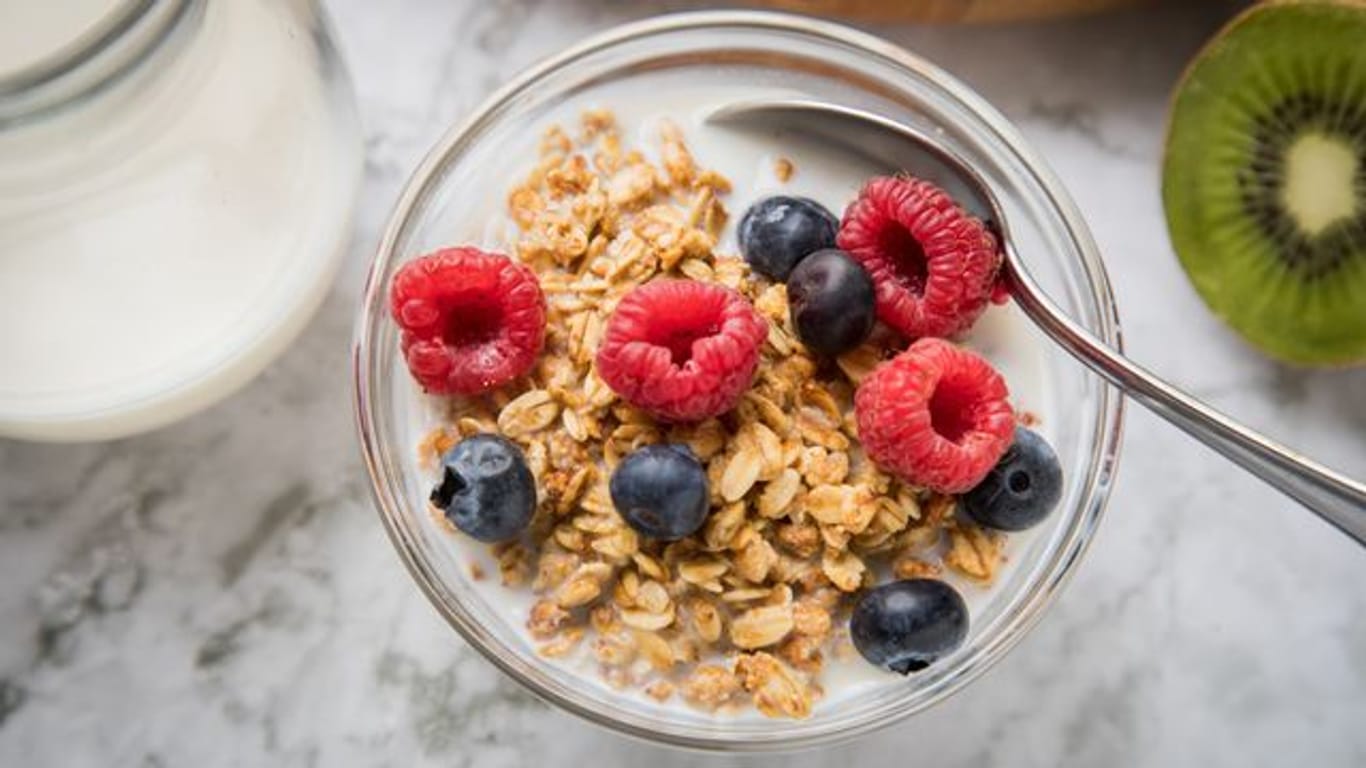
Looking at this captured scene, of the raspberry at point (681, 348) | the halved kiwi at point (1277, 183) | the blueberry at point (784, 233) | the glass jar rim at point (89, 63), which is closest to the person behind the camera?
the glass jar rim at point (89, 63)

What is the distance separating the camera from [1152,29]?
1383 mm

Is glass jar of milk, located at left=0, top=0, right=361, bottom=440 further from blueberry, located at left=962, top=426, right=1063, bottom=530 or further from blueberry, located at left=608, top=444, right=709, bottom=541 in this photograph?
blueberry, located at left=962, top=426, right=1063, bottom=530

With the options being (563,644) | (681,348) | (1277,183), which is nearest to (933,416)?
(681,348)

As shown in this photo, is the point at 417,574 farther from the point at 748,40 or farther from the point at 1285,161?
the point at 1285,161

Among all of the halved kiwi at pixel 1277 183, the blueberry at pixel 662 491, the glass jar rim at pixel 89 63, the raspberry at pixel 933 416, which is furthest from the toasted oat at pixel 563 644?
the halved kiwi at pixel 1277 183

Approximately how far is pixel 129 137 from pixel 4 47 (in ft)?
0.46

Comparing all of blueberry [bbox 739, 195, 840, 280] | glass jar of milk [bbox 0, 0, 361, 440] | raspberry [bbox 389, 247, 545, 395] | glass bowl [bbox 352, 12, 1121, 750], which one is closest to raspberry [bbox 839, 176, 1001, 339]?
blueberry [bbox 739, 195, 840, 280]

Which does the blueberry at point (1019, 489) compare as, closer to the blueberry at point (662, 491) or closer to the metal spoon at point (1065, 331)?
the metal spoon at point (1065, 331)

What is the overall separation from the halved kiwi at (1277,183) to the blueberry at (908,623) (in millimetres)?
431

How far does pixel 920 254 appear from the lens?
1122mm

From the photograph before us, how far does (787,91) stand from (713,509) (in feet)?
1.27

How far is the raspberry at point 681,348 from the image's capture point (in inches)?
39.8

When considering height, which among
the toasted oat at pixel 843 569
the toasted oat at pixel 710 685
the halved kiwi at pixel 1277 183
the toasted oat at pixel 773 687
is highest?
the halved kiwi at pixel 1277 183

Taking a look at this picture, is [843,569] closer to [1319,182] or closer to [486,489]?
[486,489]
